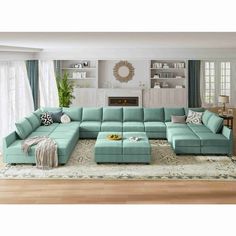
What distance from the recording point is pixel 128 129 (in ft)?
33.8

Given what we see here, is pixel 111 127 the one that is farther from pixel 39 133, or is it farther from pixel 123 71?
pixel 123 71

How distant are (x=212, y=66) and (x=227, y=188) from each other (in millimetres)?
8622

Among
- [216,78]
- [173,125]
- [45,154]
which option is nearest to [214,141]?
[173,125]

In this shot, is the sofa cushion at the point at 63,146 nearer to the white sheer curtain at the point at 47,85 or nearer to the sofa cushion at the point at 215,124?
the sofa cushion at the point at 215,124

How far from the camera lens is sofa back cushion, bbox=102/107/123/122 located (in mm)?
10938

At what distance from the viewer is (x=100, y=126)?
10461 millimetres

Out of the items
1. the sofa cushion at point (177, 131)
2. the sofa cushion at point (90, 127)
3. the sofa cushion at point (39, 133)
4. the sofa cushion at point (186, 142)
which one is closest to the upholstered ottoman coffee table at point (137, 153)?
the sofa cushion at point (186, 142)

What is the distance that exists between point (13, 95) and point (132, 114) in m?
2.99

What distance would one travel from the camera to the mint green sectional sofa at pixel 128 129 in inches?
330

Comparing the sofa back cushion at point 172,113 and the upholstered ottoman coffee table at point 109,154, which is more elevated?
the sofa back cushion at point 172,113

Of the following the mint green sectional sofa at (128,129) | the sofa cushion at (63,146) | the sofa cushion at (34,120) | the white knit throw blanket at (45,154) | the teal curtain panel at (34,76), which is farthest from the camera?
the teal curtain panel at (34,76)

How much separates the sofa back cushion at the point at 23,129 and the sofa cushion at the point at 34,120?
0.70 ft
